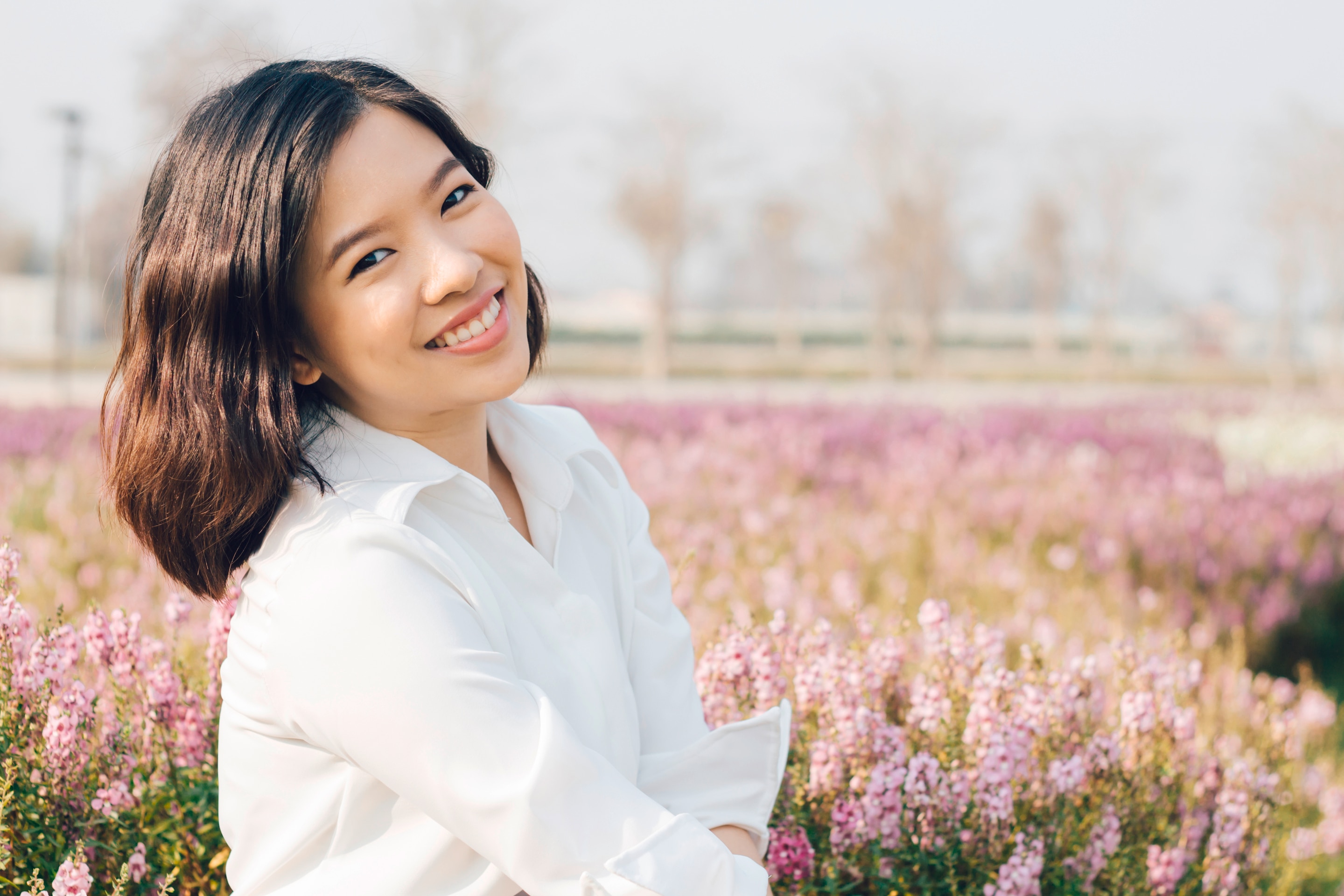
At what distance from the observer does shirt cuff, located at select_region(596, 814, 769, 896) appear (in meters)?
1.12

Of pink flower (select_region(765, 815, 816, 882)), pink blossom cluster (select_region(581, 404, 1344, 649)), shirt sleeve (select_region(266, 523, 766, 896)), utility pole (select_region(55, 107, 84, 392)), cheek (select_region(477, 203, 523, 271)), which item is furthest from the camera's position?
utility pole (select_region(55, 107, 84, 392))

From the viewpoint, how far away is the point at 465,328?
133cm

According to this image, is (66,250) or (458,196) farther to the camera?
(66,250)

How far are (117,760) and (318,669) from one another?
36.5 inches

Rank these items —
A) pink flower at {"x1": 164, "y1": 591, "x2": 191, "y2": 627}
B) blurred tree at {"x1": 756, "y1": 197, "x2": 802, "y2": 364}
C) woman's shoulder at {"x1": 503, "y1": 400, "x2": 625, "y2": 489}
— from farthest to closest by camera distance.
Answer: blurred tree at {"x1": 756, "y1": 197, "x2": 802, "y2": 364}
pink flower at {"x1": 164, "y1": 591, "x2": 191, "y2": 627}
woman's shoulder at {"x1": 503, "y1": 400, "x2": 625, "y2": 489}

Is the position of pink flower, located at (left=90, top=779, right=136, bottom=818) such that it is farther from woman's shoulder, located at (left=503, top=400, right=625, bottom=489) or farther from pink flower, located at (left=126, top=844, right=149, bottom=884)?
woman's shoulder, located at (left=503, top=400, right=625, bottom=489)

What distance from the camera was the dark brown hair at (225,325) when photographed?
1.25 meters

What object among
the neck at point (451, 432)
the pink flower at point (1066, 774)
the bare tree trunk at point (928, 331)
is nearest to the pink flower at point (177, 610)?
the neck at point (451, 432)

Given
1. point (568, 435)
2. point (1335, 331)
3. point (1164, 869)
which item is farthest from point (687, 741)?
point (1335, 331)

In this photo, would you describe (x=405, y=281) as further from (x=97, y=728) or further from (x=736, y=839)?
(x=97, y=728)

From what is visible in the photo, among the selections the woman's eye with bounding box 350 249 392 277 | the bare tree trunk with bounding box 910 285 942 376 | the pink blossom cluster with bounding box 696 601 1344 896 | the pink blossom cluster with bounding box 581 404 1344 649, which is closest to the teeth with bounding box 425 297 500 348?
Result: the woman's eye with bounding box 350 249 392 277

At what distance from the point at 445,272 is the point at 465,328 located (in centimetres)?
8

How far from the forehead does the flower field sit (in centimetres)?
92

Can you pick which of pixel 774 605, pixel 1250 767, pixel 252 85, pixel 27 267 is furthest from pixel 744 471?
pixel 27 267
